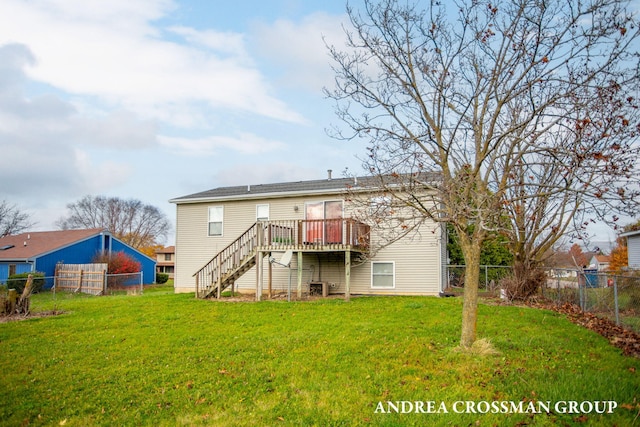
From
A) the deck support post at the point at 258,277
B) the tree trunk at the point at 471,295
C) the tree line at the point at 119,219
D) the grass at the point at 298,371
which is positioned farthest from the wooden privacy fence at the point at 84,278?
the tree line at the point at 119,219

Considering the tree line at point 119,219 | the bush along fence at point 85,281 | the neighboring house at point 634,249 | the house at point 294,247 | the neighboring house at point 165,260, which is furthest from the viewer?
the tree line at point 119,219

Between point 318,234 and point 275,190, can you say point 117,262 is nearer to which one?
point 275,190

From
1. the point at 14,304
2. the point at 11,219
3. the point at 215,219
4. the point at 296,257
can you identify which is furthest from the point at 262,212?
the point at 11,219

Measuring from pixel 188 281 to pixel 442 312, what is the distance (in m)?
13.1

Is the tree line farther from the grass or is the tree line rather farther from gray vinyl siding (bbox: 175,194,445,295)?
the grass

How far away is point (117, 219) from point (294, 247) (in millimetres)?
51856

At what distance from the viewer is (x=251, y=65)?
13.6 m

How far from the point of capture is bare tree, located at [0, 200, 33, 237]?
4047cm

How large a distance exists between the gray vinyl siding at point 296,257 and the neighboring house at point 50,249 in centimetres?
1215

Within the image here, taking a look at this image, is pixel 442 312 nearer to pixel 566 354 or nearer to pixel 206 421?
pixel 566 354

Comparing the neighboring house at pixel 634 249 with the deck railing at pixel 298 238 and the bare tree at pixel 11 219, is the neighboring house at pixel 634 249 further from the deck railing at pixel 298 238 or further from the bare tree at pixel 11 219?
the bare tree at pixel 11 219

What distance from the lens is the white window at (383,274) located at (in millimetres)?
16688

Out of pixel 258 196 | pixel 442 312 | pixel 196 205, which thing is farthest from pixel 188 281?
pixel 442 312

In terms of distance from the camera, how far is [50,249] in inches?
1075
